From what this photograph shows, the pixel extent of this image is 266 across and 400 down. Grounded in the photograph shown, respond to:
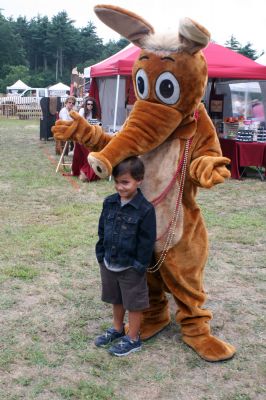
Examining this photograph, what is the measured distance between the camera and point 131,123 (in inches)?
105

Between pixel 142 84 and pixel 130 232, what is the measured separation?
0.86 m

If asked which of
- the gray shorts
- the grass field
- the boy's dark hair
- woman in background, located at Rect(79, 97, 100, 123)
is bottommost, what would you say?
the grass field

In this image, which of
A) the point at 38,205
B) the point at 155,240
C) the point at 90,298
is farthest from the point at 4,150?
the point at 155,240

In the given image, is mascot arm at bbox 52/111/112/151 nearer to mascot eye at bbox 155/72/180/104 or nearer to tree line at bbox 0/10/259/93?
mascot eye at bbox 155/72/180/104

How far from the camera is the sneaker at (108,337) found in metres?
3.06

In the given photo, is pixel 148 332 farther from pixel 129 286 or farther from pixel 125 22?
pixel 125 22

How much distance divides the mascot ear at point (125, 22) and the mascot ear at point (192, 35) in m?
0.25

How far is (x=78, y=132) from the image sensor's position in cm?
292

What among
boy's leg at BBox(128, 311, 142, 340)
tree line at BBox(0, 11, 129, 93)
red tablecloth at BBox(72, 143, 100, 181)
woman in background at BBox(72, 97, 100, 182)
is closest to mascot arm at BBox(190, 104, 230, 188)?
boy's leg at BBox(128, 311, 142, 340)

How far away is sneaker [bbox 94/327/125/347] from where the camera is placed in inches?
121

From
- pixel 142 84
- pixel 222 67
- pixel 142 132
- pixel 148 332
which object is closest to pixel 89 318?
pixel 148 332

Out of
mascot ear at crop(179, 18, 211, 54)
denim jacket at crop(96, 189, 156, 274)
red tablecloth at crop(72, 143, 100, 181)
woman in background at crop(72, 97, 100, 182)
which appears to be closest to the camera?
mascot ear at crop(179, 18, 211, 54)

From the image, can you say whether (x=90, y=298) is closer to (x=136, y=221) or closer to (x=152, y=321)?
(x=152, y=321)

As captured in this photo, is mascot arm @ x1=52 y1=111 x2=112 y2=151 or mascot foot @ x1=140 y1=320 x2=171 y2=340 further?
mascot foot @ x1=140 y1=320 x2=171 y2=340
